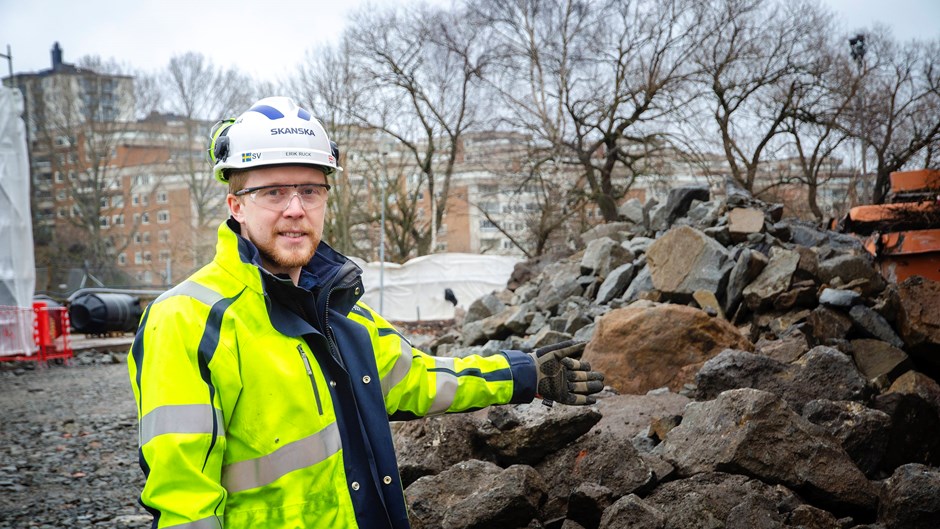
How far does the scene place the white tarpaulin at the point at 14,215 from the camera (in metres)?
16.2

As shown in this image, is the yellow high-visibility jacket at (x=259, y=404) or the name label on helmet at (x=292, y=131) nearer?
the yellow high-visibility jacket at (x=259, y=404)

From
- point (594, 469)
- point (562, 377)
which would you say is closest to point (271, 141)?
point (562, 377)

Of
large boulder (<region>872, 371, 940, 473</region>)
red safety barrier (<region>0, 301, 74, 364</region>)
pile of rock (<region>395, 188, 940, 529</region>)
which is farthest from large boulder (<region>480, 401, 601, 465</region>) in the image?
red safety barrier (<region>0, 301, 74, 364</region>)

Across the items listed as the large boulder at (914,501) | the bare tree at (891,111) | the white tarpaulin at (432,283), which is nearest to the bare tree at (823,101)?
the bare tree at (891,111)

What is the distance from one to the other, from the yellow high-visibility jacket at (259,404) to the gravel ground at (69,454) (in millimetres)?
3707

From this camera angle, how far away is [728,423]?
441cm

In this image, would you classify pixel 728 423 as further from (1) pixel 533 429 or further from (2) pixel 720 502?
(1) pixel 533 429

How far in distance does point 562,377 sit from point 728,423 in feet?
4.44

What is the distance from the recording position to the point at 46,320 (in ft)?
53.3

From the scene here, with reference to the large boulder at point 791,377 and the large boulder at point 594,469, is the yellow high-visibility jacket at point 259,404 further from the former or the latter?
the large boulder at point 791,377

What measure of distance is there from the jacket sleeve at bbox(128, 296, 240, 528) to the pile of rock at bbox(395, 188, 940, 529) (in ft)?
6.53

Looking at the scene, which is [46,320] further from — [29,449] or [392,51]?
[392,51]

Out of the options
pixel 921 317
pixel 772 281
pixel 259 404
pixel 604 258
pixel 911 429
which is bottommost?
pixel 911 429

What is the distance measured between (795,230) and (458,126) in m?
22.0
